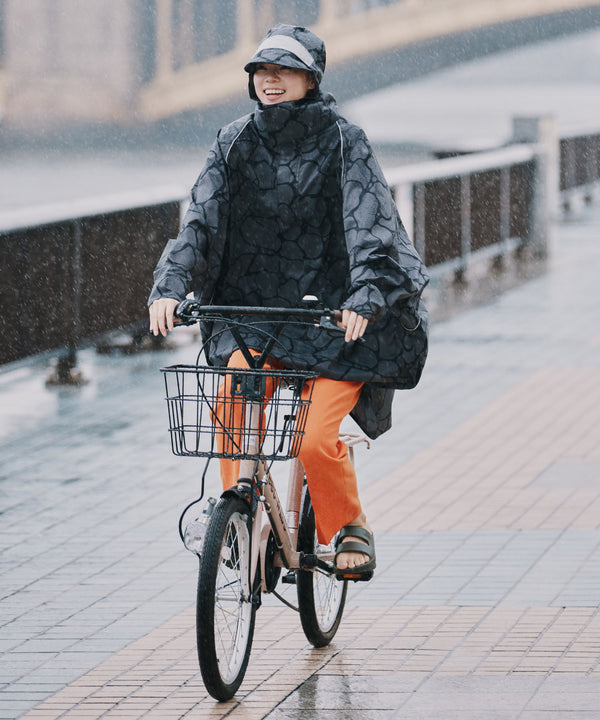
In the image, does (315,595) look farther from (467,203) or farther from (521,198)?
(521,198)

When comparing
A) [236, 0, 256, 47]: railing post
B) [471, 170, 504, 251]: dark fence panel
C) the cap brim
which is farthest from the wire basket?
[236, 0, 256, 47]: railing post

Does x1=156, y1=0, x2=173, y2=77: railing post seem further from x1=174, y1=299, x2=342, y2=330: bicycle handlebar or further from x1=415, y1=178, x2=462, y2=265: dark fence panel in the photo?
x1=174, y1=299, x2=342, y2=330: bicycle handlebar

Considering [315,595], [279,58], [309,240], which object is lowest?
[315,595]

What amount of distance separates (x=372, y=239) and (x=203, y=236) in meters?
0.48

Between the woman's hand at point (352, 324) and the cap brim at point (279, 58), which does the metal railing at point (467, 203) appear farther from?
the woman's hand at point (352, 324)

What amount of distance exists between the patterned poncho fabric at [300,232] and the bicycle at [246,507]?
10cm

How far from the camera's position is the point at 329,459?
4.43 m

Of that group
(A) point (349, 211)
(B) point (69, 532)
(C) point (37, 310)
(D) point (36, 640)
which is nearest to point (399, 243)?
(A) point (349, 211)

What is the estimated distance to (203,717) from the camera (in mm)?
4223

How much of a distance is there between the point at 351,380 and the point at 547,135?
1423 centimetres

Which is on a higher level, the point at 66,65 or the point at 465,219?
the point at 66,65

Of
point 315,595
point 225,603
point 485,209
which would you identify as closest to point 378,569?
point 315,595

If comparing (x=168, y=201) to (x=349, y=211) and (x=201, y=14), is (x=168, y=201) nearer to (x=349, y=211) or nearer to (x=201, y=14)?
(x=349, y=211)

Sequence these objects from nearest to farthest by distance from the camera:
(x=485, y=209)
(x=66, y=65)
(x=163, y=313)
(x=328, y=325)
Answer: (x=328, y=325) < (x=163, y=313) < (x=485, y=209) < (x=66, y=65)
